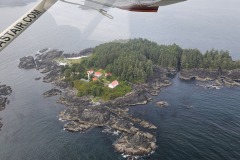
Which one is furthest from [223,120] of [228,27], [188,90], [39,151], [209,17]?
[209,17]

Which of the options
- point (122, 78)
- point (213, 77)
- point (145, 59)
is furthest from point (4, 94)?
point (213, 77)

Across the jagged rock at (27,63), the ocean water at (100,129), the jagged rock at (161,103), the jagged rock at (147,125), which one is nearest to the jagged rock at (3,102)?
the ocean water at (100,129)

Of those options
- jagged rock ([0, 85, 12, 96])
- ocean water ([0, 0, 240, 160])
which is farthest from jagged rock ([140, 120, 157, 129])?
jagged rock ([0, 85, 12, 96])

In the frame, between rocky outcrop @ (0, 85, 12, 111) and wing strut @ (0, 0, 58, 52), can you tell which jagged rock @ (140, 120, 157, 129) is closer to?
rocky outcrop @ (0, 85, 12, 111)

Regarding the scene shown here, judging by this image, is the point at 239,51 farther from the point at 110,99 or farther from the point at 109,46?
the point at 110,99

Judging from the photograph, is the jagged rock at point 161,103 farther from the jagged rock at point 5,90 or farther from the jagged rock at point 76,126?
the jagged rock at point 5,90

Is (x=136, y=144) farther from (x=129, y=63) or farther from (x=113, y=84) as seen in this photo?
(x=129, y=63)

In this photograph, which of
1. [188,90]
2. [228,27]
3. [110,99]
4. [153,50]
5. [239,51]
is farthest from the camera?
[228,27]
